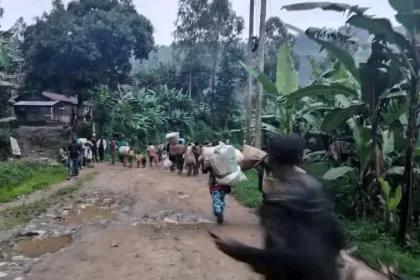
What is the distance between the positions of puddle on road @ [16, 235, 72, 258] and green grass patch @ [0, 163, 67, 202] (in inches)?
215

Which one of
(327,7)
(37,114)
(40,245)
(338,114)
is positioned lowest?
(40,245)

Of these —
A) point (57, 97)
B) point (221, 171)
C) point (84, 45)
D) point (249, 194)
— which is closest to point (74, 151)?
point (249, 194)

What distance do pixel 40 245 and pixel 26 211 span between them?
322 cm

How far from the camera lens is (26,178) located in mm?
16797

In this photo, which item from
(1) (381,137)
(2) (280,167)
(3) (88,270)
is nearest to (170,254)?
(3) (88,270)

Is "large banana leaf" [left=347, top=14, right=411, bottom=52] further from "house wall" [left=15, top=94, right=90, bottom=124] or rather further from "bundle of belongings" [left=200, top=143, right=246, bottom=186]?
"house wall" [left=15, top=94, right=90, bottom=124]

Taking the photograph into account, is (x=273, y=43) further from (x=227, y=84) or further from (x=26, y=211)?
(x=26, y=211)

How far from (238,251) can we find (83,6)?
32.2 m

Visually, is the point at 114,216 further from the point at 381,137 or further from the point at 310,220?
the point at 310,220

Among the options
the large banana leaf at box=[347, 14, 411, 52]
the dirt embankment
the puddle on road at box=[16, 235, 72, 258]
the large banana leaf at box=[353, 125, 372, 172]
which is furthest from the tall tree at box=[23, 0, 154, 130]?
the large banana leaf at box=[347, 14, 411, 52]

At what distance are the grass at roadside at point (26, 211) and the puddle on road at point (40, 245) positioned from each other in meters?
1.37

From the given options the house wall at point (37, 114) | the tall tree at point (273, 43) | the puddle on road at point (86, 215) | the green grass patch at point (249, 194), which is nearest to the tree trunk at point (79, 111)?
the house wall at point (37, 114)

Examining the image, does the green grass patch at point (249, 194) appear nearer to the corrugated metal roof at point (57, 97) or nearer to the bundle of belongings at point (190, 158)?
the bundle of belongings at point (190, 158)

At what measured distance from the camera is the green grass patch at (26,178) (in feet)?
47.4
